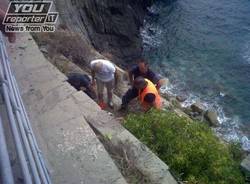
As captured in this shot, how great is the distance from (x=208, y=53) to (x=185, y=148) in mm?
11878

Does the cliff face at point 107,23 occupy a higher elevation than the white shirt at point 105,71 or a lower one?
lower

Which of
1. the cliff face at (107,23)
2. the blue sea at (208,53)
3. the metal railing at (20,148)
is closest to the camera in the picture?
the metal railing at (20,148)

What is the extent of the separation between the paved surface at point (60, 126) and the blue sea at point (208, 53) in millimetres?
6758

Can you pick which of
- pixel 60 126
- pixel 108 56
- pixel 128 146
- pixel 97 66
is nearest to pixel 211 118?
pixel 108 56

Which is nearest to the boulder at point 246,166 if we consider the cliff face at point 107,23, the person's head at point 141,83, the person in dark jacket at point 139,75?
the person's head at point 141,83

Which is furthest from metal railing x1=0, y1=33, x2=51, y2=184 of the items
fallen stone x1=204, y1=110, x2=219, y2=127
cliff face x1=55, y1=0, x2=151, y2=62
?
fallen stone x1=204, y1=110, x2=219, y2=127

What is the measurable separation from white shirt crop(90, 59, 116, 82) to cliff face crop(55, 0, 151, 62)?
14.6 feet

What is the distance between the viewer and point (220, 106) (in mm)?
14398

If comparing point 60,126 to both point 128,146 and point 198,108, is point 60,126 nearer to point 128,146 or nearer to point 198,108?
point 128,146

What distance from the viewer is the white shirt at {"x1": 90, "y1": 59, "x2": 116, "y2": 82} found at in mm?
8688

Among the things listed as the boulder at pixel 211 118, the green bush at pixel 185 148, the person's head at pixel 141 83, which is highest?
the person's head at pixel 141 83

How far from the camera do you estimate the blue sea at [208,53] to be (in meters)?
14.4

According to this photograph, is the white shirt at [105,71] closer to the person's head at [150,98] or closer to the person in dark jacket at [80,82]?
the person in dark jacket at [80,82]

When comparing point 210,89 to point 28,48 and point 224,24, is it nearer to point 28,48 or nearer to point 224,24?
point 224,24
